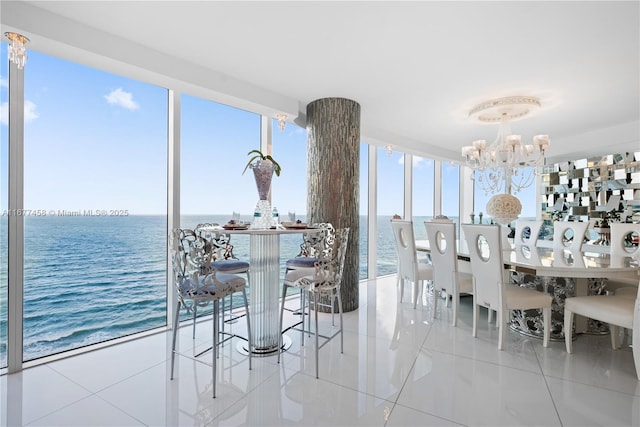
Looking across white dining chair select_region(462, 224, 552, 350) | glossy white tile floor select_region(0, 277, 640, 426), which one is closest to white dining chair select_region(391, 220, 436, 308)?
white dining chair select_region(462, 224, 552, 350)

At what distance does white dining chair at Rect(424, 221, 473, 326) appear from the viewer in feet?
9.65

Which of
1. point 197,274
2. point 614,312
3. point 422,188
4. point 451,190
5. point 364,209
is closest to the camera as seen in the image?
point 197,274

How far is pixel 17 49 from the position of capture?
1.96m

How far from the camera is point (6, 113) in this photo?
2.06m

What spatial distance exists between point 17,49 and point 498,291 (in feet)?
13.1

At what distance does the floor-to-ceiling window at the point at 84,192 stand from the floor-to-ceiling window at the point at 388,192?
140 inches

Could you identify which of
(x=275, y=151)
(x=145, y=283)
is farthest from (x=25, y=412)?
(x=145, y=283)

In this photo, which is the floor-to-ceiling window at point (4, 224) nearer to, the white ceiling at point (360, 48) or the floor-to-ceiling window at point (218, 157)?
the white ceiling at point (360, 48)

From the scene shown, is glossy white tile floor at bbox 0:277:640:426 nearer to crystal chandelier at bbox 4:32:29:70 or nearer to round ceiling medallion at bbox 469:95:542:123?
crystal chandelier at bbox 4:32:29:70

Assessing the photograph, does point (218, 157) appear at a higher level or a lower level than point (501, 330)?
higher

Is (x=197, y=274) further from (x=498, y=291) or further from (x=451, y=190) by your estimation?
(x=451, y=190)

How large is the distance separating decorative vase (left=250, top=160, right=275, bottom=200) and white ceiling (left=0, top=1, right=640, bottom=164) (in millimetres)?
997

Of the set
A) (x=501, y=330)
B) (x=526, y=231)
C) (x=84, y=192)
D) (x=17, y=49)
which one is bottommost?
(x=501, y=330)

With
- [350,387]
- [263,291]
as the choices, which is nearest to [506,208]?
[350,387]
